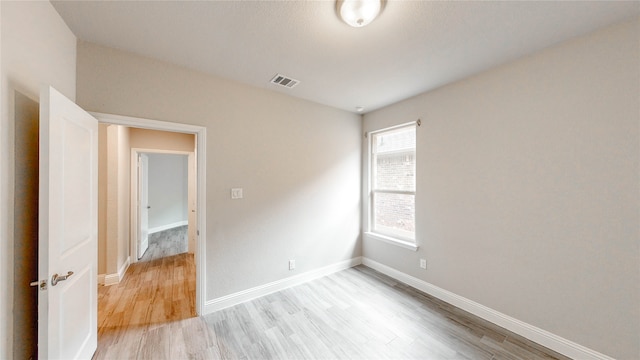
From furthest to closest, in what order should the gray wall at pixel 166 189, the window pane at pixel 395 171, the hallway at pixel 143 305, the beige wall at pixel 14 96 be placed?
the gray wall at pixel 166 189
the window pane at pixel 395 171
the hallway at pixel 143 305
the beige wall at pixel 14 96

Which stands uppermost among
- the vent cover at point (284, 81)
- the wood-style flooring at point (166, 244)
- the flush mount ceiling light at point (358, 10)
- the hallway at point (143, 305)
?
the vent cover at point (284, 81)

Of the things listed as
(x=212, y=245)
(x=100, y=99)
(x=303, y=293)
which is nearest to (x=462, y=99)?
(x=303, y=293)

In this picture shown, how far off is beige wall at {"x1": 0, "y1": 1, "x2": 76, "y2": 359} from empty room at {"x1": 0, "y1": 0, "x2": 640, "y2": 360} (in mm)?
17

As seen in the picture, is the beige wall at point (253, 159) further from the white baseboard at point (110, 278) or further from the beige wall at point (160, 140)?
the beige wall at point (160, 140)

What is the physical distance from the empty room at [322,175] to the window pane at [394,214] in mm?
36

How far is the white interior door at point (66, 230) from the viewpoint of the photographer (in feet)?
4.01

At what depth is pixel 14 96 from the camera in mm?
1211

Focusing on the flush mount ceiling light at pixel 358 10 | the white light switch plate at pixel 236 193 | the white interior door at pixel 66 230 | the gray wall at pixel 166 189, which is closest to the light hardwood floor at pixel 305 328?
Result: the white interior door at pixel 66 230

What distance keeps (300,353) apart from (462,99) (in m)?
3.04

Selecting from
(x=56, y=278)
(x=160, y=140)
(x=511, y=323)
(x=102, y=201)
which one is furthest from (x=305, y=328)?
(x=160, y=140)

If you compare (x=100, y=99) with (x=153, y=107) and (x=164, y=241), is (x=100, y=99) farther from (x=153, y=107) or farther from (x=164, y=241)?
(x=164, y=241)

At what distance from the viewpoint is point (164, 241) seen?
5.39 meters

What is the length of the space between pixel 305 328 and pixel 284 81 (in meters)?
2.67

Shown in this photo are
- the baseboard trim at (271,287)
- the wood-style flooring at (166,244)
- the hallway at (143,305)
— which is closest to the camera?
the hallway at (143,305)
